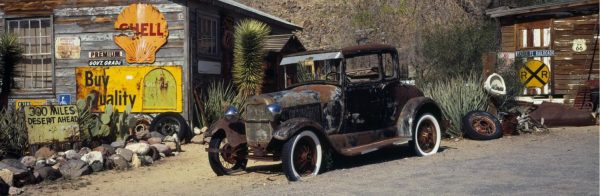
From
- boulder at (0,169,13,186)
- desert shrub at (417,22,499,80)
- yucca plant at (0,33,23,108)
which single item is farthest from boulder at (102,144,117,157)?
desert shrub at (417,22,499,80)

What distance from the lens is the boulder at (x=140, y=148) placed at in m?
10.9

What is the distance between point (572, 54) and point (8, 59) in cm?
1659

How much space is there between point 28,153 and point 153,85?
4.16 m

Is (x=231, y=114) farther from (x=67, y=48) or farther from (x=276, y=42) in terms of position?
(x=276, y=42)

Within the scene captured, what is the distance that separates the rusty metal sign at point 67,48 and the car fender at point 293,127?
28.1 ft

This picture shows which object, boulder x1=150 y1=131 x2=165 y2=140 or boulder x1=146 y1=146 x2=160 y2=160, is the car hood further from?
boulder x1=150 y1=131 x2=165 y2=140

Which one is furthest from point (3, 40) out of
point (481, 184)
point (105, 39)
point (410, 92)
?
point (481, 184)

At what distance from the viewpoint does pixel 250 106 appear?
28.8ft

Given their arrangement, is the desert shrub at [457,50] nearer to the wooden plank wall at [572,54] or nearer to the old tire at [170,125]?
the wooden plank wall at [572,54]

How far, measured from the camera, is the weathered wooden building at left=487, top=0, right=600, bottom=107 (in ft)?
66.0

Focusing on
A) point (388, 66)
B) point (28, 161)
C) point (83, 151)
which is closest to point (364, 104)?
point (388, 66)

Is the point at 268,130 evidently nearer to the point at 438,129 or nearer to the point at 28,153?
the point at 438,129

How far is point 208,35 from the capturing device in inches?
617

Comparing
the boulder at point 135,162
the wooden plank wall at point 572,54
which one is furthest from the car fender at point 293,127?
the wooden plank wall at point 572,54
